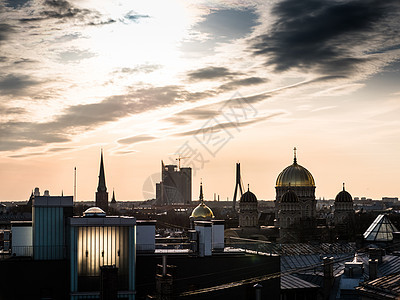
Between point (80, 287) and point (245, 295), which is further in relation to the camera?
point (245, 295)

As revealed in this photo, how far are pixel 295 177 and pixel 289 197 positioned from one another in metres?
11.7

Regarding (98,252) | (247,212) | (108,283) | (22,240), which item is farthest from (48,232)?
(247,212)

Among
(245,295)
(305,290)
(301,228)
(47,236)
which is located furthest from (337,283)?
(301,228)

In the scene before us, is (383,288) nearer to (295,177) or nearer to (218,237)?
(218,237)

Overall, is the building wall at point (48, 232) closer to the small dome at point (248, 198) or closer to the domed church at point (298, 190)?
the domed church at point (298, 190)

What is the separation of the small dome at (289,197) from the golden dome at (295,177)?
9750mm

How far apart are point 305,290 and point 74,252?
1546 cm

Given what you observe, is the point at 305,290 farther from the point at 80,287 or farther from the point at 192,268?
the point at 80,287

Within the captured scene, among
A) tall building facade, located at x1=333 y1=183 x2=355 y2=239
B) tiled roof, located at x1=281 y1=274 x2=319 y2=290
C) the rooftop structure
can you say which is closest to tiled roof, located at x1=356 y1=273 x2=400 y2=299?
tiled roof, located at x1=281 y1=274 x2=319 y2=290

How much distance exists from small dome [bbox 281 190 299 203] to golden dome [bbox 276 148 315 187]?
975cm

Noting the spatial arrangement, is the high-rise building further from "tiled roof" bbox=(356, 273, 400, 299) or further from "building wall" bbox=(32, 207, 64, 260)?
"tiled roof" bbox=(356, 273, 400, 299)

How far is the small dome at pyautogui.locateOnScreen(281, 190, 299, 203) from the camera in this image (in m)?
144

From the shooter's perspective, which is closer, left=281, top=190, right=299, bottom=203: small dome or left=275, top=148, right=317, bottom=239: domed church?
left=281, top=190, right=299, bottom=203: small dome

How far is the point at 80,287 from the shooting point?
3584 cm
